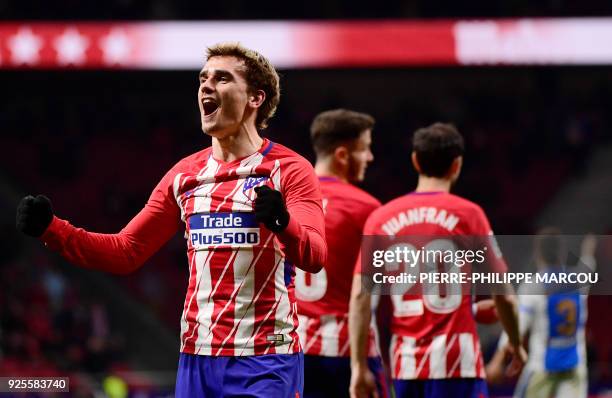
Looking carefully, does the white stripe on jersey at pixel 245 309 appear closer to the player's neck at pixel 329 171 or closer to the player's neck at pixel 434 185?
the player's neck at pixel 434 185

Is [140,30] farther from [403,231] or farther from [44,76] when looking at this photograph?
[403,231]

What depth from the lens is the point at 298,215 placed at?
306cm

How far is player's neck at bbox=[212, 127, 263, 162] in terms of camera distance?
10.9 ft

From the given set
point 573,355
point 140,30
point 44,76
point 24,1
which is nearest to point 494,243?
point 573,355

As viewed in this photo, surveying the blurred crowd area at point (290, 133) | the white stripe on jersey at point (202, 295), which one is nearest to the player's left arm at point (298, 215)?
the white stripe on jersey at point (202, 295)

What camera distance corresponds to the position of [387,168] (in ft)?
52.6

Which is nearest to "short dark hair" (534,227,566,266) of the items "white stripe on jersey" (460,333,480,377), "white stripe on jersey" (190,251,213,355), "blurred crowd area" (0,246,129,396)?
"white stripe on jersey" (460,333,480,377)

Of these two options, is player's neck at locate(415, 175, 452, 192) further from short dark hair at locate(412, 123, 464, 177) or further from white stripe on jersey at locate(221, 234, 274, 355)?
white stripe on jersey at locate(221, 234, 274, 355)

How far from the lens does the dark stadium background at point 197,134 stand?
1455cm

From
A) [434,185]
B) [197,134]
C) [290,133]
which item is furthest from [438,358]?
[197,134]

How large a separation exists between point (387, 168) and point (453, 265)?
11.8 meters

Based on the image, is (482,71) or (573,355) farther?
(482,71)

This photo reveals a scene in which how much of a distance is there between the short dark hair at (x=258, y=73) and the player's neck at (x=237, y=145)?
0.44 ft

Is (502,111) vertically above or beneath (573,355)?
above
